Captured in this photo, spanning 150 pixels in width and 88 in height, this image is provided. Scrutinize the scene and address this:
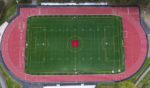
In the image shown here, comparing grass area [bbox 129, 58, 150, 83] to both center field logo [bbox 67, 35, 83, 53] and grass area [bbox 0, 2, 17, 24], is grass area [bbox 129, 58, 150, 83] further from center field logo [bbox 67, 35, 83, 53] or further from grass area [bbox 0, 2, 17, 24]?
grass area [bbox 0, 2, 17, 24]

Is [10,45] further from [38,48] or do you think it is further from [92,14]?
[92,14]

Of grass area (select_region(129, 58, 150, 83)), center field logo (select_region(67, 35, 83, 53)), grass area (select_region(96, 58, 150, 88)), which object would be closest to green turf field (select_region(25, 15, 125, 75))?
center field logo (select_region(67, 35, 83, 53))

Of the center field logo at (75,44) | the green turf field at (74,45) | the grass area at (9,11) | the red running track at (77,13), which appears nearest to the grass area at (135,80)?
the red running track at (77,13)

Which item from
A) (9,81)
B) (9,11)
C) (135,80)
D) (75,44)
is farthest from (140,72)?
(9,11)

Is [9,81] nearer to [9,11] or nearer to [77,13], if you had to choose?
[9,11]

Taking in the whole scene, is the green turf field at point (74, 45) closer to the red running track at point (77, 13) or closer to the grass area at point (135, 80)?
the red running track at point (77, 13)

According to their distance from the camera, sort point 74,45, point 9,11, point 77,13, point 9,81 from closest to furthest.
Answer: point 9,81, point 74,45, point 9,11, point 77,13

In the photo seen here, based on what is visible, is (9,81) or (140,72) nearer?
(9,81)
